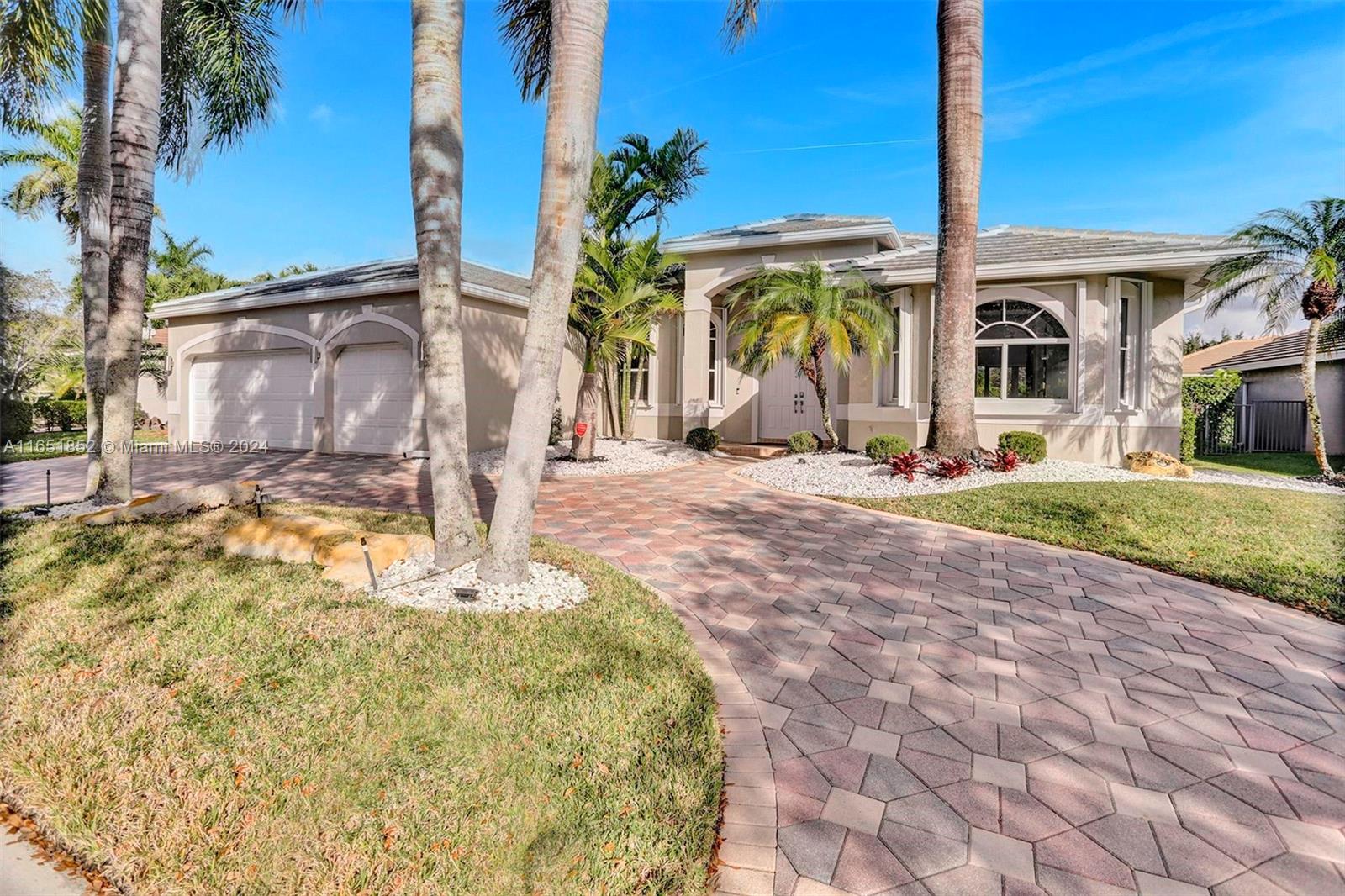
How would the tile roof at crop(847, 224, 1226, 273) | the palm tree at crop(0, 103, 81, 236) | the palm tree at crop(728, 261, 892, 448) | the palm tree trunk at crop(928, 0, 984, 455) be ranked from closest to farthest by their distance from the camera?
1. the palm tree trunk at crop(928, 0, 984, 455)
2. the palm tree at crop(728, 261, 892, 448)
3. the tile roof at crop(847, 224, 1226, 273)
4. the palm tree at crop(0, 103, 81, 236)

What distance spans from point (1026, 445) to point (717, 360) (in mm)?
7302

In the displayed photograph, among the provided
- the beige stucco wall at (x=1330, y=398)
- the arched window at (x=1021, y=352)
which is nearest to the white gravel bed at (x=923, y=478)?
the arched window at (x=1021, y=352)

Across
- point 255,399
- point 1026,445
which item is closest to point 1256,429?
point 1026,445

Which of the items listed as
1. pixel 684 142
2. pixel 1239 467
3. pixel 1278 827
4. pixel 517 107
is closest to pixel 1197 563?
pixel 1278 827

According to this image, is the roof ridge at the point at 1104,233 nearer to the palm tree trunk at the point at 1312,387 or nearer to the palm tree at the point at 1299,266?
the palm tree at the point at 1299,266

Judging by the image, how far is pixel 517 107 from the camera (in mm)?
9891

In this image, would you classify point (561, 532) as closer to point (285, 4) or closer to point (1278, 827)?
point (1278, 827)

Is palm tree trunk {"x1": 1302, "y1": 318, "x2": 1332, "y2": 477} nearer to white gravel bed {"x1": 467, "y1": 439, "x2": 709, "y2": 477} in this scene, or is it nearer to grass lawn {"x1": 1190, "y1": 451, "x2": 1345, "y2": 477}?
grass lawn {"x1": 1190, "y1": 451, "x2": 1345, "y2": 477}

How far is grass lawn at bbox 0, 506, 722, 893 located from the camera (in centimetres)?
211

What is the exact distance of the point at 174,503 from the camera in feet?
21.5

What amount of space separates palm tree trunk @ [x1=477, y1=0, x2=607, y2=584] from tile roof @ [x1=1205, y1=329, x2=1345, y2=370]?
18386 millimetres

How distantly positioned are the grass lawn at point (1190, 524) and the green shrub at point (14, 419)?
21.6 meters

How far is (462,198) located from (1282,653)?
21.8 feet

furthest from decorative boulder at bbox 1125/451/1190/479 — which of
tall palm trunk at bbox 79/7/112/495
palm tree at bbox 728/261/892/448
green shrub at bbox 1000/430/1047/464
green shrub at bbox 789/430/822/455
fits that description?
tall palm trunk at bbox 79/7/112/495
